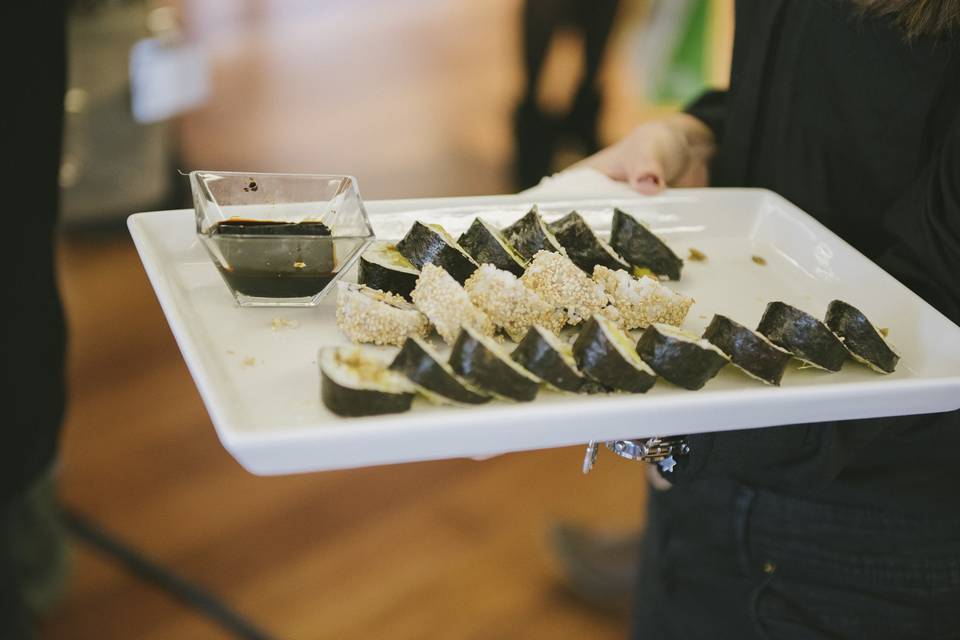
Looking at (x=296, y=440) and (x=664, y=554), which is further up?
(x=296, y=440)

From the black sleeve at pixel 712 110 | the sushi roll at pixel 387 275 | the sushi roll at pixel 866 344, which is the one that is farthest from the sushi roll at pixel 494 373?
the black sleeve at pixel 712 110

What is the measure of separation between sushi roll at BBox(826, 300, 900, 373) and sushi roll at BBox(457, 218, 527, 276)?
1.62 feet

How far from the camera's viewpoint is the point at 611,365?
48.6 inches

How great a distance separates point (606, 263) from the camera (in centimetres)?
159

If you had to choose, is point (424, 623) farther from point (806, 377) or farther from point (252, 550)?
point (806, 377)

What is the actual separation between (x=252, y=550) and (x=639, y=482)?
4.19ft

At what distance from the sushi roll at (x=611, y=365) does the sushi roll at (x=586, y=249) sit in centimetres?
34

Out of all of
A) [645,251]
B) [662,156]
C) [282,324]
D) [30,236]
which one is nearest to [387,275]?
[282,324]

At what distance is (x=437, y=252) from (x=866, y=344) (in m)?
0.64

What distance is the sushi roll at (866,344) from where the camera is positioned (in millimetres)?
1354

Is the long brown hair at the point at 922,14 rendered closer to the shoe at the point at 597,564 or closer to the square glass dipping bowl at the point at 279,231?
the square glass dipping bowl at the point at 279,231

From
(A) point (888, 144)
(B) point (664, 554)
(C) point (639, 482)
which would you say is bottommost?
(C) point (639, 482)

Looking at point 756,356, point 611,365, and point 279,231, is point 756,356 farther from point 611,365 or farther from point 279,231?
point 279,231

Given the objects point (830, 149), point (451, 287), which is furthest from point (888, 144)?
point (451, 287)
